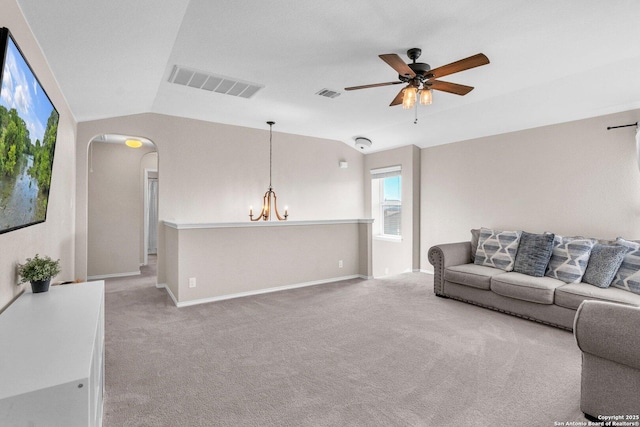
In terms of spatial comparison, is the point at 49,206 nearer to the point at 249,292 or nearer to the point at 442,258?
the point at 249,292

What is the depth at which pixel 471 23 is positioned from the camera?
252 cm

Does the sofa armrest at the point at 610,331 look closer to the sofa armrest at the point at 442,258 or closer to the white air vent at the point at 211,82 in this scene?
the sofa armrest at the point at 442,258

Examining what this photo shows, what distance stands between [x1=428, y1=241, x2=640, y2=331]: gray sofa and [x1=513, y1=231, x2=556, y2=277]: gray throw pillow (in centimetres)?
10

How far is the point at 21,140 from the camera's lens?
→ 1.70m

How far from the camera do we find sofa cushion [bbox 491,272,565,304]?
3.24 metres

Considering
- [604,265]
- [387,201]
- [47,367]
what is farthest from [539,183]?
[47,367]

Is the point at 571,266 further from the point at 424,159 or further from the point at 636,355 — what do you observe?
the point at 424,159

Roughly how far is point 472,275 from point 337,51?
287 cm

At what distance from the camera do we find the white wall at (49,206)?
1.70 meters

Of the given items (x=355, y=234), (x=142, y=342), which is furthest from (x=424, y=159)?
(x=142, y=342)

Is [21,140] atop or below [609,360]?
atop

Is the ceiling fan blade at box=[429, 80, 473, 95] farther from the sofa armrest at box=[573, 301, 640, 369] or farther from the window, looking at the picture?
the window

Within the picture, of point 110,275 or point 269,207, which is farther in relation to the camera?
point 110,275

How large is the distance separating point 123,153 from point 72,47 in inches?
153
